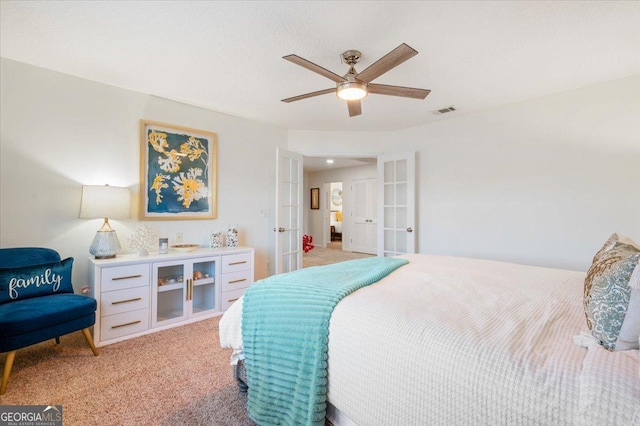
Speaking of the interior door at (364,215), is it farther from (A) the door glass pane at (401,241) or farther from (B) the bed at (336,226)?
(A) the door glass pane at (401,241)

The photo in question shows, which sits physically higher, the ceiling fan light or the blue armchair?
the ceiling fan light

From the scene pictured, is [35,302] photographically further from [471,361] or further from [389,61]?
[389,61]

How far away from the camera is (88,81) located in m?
2.77

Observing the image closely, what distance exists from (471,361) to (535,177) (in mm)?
3121

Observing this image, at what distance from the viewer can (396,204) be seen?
4.41m

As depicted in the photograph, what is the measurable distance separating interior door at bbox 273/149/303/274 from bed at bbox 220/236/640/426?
90.7 inches

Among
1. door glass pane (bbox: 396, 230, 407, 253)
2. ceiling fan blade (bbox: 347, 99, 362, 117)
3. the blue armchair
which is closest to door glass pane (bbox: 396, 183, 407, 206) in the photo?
door glass pane (bbox: 396, 230, 407, 253)

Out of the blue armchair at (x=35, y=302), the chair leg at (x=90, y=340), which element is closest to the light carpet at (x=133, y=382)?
the chair leg at (x=90, y=340)

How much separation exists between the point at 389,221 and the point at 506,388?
146 inches

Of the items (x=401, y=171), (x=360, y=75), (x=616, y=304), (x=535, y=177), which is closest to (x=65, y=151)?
(x=360, y=75)

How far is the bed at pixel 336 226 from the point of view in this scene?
10195mm

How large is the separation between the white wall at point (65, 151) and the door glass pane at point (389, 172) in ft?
8.97

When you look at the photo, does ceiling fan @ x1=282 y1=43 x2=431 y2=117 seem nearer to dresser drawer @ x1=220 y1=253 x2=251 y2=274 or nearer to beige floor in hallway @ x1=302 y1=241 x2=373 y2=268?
dresser drawer @ x1=220 y1=253 x2=251 y2=274

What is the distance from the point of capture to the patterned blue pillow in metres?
2.07
